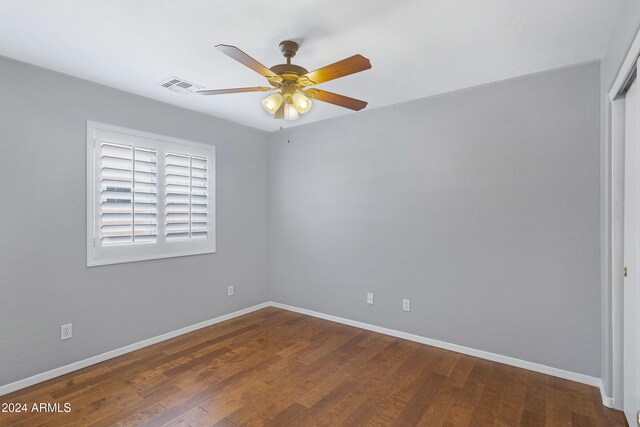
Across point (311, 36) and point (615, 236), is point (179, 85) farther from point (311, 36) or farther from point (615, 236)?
point (615, 236)

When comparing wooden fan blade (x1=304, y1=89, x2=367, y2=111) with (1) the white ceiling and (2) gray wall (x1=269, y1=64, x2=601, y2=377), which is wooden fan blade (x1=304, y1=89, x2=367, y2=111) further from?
(2) gray wall (x1=269, y1=64, x2=601, y2=377)

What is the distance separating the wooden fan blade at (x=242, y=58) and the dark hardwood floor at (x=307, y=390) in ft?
7.31

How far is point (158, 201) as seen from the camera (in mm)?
3410

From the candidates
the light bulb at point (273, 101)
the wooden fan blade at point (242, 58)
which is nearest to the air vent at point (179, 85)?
the light bulb at point (273, 101)

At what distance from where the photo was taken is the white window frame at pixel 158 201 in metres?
2.94

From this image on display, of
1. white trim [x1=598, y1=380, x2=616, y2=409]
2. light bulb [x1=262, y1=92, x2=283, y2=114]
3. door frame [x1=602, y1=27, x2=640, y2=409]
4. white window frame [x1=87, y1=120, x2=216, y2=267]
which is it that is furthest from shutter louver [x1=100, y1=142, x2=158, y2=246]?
white trim [x1=598, y1=380, x2=616, y2=409]

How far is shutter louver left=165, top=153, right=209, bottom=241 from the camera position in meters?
3.54

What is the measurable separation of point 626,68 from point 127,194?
385 centimetres

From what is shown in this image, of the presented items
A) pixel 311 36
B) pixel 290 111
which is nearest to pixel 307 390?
pixel 290 111

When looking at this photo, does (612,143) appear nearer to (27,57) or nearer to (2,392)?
(27,57)

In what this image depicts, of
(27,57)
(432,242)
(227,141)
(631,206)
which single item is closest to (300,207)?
(227,141)

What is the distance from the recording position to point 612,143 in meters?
2.22

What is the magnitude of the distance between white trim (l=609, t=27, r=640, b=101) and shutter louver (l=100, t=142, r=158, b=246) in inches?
147

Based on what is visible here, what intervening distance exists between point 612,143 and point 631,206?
0.51m
